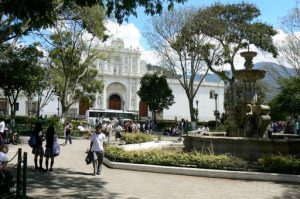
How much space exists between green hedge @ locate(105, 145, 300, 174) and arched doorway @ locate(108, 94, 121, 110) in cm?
5566

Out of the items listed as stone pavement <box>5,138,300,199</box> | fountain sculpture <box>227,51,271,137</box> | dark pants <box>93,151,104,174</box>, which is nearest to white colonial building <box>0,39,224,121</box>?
fountain sculpture <box>227,51,271,137</box>

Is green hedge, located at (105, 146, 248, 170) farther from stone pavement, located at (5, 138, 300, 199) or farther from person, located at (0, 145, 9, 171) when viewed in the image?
person, located at (0, 145, 9, 171)

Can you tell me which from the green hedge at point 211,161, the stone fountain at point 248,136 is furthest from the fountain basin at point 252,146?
the green hedge at point 211,161

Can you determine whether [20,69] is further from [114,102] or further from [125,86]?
[114,102]

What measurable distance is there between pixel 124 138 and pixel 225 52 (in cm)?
1645

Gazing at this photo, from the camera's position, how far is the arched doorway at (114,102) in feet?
231

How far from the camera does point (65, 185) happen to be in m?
10.7

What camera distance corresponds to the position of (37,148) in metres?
13.2

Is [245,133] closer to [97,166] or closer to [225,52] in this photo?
[97,166]

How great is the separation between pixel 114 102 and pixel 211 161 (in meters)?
58.4

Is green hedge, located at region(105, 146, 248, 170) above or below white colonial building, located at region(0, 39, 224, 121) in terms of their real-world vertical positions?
below

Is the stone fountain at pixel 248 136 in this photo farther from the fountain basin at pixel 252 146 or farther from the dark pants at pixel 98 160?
the dark pants at pixel 98 160

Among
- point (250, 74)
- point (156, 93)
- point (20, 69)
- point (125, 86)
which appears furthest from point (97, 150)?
point (125, 86)

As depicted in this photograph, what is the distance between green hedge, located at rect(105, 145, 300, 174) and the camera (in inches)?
478
